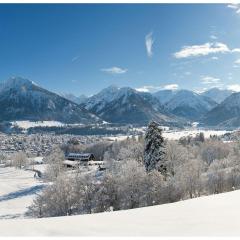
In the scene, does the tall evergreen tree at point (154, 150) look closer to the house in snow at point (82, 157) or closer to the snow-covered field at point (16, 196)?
the snow-covered field at point (16, 196)

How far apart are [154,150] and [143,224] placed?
48739mm

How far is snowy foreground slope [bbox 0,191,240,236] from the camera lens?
12.4m

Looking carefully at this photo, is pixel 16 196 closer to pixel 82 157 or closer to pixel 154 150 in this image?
pixel 154 150

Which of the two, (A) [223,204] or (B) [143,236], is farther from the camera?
(A) [223,204]

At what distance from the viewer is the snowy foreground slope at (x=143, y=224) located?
1238 cm

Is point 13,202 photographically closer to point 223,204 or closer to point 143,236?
point 223,204

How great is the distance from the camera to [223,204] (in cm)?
1847

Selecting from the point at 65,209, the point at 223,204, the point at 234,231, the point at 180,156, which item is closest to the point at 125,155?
the point at 180,156

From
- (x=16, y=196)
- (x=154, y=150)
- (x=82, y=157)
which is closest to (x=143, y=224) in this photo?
(x=154, y=150)

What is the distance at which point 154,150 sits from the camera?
62.3 meters

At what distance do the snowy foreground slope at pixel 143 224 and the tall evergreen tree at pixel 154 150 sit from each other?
4484 cm

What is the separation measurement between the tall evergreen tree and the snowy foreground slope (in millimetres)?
44842

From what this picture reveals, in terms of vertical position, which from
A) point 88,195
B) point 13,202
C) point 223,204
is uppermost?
point 223,204

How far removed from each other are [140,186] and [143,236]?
133 ft
